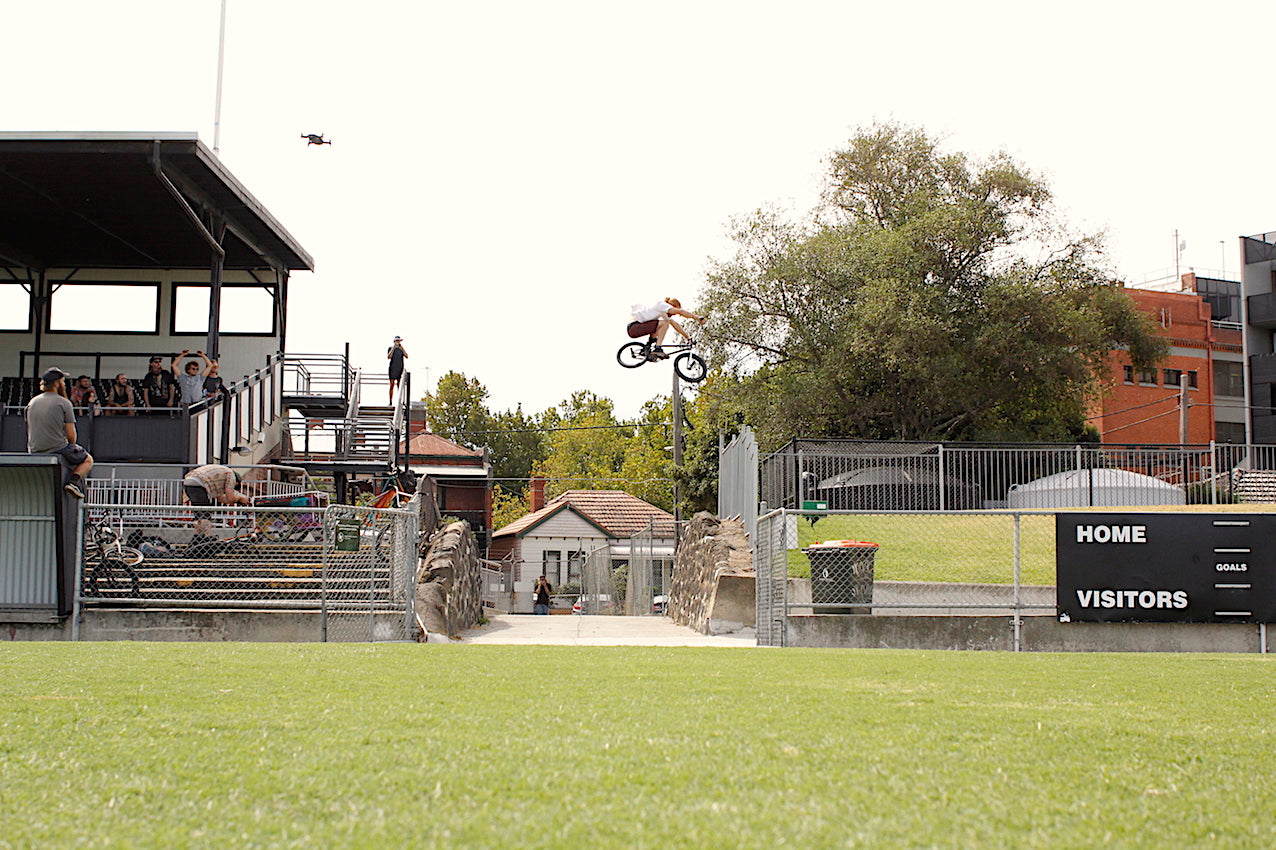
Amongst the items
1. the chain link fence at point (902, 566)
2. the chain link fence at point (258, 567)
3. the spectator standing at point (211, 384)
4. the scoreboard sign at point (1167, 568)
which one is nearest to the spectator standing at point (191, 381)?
the spectator standing at point (211, 384)

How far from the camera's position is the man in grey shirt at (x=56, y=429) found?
45.3ft

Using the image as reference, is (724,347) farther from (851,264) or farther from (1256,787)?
(1256,787)

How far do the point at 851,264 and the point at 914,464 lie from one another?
14554mm

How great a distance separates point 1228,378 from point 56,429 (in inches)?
2393

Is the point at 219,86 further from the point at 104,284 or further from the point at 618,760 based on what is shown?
the point at 618,760

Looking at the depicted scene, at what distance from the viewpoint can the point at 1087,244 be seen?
130ft

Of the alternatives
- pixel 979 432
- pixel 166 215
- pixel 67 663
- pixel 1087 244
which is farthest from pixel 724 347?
pixel 67 663

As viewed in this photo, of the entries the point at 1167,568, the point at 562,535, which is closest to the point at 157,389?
the point at 1167,568

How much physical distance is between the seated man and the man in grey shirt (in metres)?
7.58

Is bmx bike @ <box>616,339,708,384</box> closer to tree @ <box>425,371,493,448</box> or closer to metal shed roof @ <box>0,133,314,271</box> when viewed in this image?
metal shed roof @ <box>0,133,314,271</box>

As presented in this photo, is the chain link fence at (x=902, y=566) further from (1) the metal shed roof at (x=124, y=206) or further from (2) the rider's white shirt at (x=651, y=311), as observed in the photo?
(1) the metal shed roof at (x=124, y=206)

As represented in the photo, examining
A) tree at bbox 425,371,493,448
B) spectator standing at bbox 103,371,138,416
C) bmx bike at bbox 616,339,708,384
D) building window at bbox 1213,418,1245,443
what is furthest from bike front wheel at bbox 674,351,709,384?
tree at bbox 425,371,493,448

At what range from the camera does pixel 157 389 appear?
23344 millimetres

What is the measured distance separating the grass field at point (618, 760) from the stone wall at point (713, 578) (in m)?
10.3
